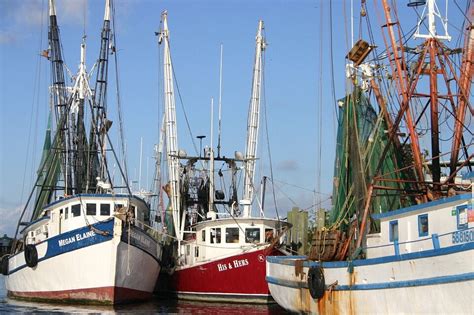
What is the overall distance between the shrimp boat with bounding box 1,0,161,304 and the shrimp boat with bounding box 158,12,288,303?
2.32m

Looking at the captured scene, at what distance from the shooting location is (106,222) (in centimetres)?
3044

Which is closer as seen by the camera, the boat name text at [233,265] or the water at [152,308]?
the water at [152,308]

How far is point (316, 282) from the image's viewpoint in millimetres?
23156

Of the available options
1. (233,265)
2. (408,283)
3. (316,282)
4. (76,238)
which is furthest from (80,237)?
(408,283)

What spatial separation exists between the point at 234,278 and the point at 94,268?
6.50 m

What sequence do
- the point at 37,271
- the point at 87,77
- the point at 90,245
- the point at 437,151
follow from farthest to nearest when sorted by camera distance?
the point at 87,77 < the point at 37,271 < the point at 90,245 < the point at 437,151

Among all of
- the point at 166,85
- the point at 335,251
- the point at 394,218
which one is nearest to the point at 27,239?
the point at 166,85

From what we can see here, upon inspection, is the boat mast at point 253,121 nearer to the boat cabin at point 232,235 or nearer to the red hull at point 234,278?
the boat cabin at point 232,235

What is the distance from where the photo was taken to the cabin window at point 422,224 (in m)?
19.7

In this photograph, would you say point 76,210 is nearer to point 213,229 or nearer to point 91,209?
point 91,209

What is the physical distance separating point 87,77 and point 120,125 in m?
3.23

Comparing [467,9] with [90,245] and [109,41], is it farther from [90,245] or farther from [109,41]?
[109,41]

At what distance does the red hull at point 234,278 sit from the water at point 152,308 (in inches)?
23.3

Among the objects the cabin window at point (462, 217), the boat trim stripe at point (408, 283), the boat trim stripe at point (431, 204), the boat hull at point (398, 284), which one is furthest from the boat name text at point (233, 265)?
the cabin window at point (462, 217)
